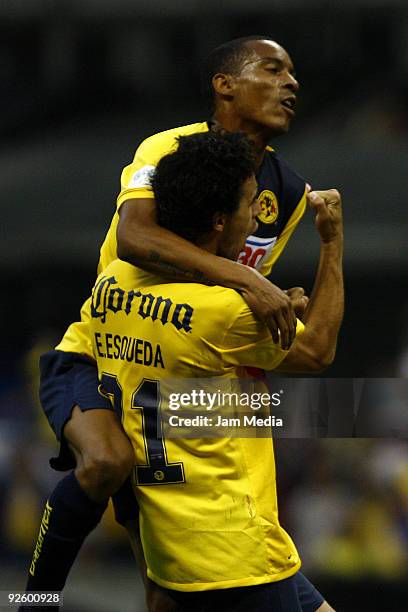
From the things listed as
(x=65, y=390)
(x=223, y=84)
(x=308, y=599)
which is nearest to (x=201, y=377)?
(x=65, y=390)

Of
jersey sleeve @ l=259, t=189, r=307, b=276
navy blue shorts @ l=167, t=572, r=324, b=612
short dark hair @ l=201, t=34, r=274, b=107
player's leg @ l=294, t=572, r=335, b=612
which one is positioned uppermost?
short dark hair @ l=201, t=34, r=274, b=107

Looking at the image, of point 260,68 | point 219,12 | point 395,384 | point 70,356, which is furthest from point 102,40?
point 70,356

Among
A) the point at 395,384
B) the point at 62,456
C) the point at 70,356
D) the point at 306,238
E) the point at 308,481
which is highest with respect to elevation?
Result: the point at 70,356

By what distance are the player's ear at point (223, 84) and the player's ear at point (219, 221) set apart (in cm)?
90

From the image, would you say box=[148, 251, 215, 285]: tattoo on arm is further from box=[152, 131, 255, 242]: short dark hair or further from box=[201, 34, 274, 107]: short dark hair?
box=[201, 34, 274, 107]: short dark hair

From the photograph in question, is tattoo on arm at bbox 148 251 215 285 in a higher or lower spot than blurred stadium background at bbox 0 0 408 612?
higher

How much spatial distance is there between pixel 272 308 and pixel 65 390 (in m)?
0.69

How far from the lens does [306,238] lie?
5738 millimetres

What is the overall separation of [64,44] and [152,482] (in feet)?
14.2

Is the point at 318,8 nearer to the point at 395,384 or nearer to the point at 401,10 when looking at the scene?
the point at 401,10

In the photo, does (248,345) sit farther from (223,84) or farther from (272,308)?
(223,84)

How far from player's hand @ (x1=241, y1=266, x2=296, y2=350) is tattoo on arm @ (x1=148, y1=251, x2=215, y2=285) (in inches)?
3.6

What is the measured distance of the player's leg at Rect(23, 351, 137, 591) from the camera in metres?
2.39

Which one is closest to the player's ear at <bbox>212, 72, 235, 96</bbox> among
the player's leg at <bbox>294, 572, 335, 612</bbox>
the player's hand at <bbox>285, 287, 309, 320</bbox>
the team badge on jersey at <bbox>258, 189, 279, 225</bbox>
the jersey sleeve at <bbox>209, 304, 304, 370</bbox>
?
the team badge on jersey at <bbox>258, 189, 279, 225</bbox>
